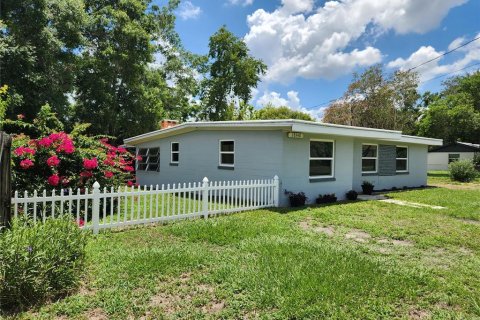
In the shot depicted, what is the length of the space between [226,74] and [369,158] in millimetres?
20889

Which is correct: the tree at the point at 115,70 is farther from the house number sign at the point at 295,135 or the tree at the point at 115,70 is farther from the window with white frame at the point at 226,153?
the house number sign at the point at 295,135

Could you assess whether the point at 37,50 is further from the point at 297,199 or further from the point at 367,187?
the point at 367,187

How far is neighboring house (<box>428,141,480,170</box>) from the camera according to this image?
1318 inches

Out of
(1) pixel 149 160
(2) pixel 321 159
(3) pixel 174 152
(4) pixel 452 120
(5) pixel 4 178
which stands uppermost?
(4) pixel 452 120

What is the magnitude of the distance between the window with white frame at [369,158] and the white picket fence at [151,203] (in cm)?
693

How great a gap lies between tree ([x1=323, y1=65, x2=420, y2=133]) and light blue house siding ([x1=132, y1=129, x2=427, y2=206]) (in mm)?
14890

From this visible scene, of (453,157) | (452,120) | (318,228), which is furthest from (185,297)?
(453,157)

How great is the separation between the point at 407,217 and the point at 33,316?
8509 mm

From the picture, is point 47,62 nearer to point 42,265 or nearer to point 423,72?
point 42,265

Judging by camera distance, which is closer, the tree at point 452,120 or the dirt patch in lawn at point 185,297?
the dirt patch in lawn at point 185,297

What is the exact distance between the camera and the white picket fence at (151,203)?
21.0 feet

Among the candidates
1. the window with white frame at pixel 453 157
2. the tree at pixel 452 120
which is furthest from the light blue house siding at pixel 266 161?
the window with white frame at pixel 453 157

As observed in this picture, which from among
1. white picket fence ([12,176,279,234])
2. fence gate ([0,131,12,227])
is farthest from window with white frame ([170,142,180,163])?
fence gate ([0,131,12,227])

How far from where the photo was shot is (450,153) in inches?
1406
